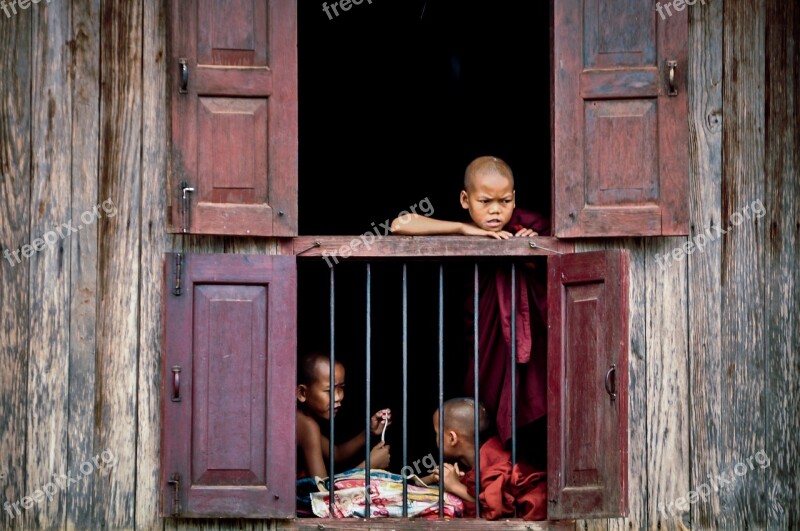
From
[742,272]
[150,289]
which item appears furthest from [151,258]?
[742,272]

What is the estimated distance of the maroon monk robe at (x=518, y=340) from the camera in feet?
18.5

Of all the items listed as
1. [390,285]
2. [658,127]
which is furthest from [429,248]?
[390,285]

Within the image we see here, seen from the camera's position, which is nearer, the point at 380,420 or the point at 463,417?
the point at 463,417

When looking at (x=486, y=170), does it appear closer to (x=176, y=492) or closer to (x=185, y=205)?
(x=185, y=205)

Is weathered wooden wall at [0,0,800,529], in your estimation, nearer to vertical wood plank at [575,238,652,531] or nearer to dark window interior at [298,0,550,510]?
vertical wood plank at [575,238,652,531]

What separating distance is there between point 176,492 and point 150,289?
0.85 m

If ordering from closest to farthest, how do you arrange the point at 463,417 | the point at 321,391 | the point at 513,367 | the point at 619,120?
the point at 619,120, the point at 513,367, the point at 463,417, the point at 321,391

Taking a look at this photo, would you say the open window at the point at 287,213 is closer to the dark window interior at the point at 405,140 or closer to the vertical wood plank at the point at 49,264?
the vertical wood plank at the point at 49,264

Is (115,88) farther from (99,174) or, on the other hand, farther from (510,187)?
(510,187)

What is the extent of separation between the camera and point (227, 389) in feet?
16.8

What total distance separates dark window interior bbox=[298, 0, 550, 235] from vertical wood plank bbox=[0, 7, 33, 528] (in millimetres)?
2860

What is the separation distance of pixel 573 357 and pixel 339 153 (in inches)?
143

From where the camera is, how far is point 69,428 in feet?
17.3

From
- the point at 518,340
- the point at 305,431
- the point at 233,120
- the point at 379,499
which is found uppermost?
the point at 233,120
